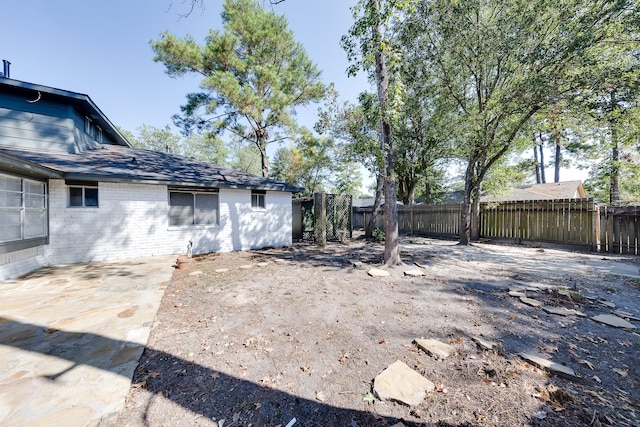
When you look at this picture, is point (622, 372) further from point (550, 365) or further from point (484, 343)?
point (484, 343)

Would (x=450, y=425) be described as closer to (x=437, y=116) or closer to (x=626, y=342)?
(x=626, y=342)

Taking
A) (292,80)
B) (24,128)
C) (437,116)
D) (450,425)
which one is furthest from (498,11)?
(24,128)

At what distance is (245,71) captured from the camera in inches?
461

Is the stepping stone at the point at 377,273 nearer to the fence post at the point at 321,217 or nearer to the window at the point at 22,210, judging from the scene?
the fence post at the point at 321,217

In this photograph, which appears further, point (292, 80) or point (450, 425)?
point (292, 80)

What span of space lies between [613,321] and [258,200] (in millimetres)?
8485

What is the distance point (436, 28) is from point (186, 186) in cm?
910

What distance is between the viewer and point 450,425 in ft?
5.08

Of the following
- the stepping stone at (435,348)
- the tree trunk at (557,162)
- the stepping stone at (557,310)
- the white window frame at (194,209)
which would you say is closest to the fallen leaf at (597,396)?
the stepping stone at (435,348)

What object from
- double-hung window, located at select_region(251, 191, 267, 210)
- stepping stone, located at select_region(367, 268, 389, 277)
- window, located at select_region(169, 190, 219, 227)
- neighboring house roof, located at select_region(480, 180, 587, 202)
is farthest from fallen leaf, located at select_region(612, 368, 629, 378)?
neighboring house roof, located at select_region(480, 180, 587, 202)

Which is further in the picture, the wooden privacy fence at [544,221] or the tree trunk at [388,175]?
the wooden privacy fence at [544,221]

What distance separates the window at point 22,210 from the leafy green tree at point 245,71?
7.24 metres

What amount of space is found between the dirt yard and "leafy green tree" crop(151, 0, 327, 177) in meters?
9.66

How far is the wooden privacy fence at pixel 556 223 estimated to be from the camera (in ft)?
22.2
